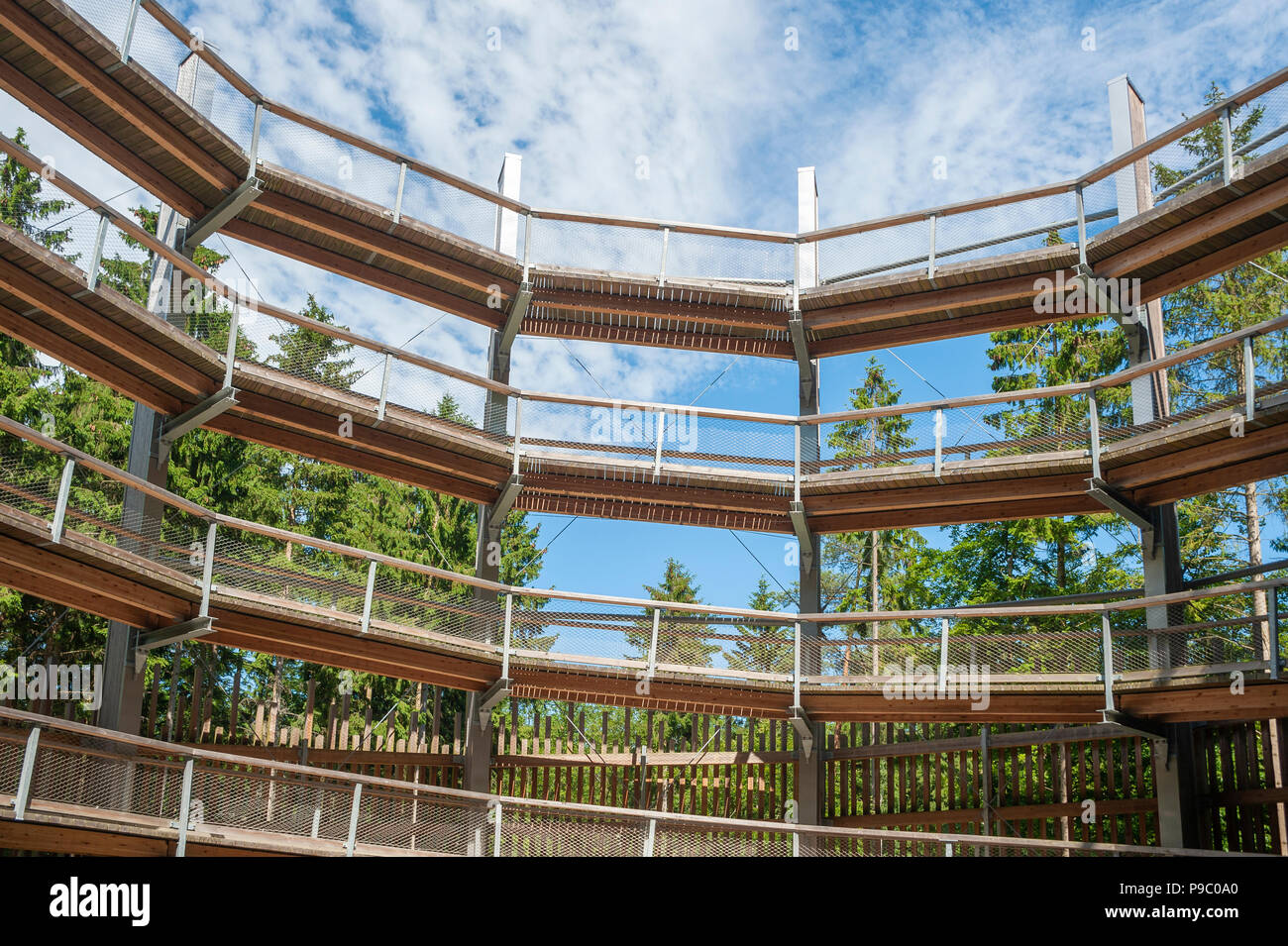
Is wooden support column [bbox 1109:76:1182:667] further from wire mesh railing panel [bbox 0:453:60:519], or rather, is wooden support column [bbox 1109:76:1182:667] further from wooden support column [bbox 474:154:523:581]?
wire mesh railing panel [bbox 0:453:60:519]

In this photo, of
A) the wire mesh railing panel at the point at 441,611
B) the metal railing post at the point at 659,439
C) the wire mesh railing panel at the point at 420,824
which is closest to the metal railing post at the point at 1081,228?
the metal railing post at the point at 659,439

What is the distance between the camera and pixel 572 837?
12938 millimetres

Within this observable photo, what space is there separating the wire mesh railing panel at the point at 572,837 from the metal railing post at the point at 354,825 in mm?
1463

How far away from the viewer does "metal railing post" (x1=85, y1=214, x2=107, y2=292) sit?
12.8 metres

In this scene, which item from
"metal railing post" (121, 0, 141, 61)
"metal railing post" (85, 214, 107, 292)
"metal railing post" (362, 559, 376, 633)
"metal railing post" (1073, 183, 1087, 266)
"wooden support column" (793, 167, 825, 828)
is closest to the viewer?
"metal railing post" (85, 214, 107, 292)

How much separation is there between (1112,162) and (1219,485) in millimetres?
4991

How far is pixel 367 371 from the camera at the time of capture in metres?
16.6

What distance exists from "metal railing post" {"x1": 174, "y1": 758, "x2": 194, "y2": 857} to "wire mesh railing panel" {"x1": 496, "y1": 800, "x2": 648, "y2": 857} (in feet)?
10.4

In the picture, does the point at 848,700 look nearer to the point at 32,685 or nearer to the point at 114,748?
the point at 114,748

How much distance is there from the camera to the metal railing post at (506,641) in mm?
16188

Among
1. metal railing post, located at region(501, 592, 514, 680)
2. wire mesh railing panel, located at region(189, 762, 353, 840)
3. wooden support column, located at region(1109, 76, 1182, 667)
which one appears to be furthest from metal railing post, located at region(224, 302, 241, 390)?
wooden support column, located at region(1109, 76, 1182, 667)

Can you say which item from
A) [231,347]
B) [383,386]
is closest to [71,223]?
[231,347]
